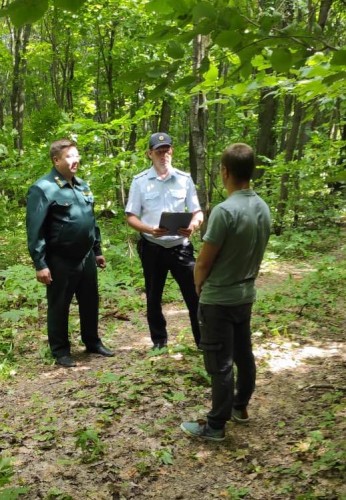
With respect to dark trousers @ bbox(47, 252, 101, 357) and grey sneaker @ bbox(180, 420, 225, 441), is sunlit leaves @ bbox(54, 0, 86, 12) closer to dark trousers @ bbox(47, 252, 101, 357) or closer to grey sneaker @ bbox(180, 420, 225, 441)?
grey sneaker @ bbox(180, 420, 225, 441)

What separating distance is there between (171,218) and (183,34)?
2.65 m

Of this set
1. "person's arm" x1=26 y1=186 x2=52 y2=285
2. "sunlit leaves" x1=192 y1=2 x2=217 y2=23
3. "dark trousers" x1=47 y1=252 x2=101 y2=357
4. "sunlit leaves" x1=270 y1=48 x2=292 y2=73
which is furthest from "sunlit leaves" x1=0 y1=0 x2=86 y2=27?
"dark trousers" x1=47 y1=252 x2=101 y2=357

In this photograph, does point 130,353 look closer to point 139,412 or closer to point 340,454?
point 139,412

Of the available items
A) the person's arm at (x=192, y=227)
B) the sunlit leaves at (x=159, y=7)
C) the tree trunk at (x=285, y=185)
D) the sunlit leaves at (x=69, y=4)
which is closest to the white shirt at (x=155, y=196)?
the person's arm at (x=192, y=227)

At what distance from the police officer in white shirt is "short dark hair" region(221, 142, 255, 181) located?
4.83 ft

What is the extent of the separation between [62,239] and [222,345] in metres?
2.15

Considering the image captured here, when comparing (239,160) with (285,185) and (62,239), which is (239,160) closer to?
(62,239)

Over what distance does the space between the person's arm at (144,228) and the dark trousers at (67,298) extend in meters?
0.70

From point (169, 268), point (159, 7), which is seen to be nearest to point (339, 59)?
point (159, 7)

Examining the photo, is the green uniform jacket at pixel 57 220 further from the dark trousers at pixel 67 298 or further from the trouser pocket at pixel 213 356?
the trouser pocket at pixel 213 356

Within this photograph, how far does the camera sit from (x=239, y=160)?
2.94 m

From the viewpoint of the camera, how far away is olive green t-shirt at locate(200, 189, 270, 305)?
2900mm

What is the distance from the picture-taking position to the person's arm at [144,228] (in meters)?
4.35

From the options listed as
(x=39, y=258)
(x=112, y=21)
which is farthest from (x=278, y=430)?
(x=112, y=21)
